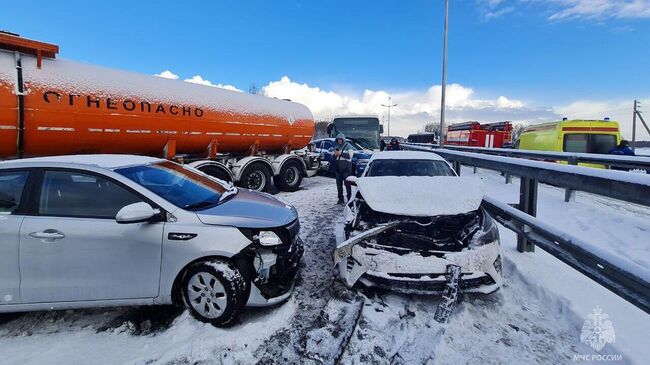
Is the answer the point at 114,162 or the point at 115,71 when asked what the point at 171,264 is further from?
the point at 115,71

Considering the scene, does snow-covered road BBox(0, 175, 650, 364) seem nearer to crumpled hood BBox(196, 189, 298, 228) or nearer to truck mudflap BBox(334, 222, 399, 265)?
truck mudflap BBox(334, 222, 399, 265)

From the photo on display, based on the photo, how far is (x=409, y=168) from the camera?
5805 millimetres

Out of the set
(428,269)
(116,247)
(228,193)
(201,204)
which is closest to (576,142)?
(428,269)

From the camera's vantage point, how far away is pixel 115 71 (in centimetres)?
692

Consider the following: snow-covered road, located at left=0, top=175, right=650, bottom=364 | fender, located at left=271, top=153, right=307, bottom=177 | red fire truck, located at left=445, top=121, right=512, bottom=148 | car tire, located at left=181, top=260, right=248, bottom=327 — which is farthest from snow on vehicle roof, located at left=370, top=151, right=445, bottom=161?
red fire truck, located at left=445, top=121, right=512, bottom=148

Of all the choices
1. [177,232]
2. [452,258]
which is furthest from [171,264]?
[452,258]

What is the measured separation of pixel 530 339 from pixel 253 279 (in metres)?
2.53

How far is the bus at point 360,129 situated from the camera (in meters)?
17.8

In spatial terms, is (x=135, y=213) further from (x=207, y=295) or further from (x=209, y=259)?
(x=207, y=295)

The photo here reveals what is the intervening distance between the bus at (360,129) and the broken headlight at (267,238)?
14652mm

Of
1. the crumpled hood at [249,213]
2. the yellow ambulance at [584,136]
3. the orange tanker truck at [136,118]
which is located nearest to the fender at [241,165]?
the orange tanker truck at [136,118]

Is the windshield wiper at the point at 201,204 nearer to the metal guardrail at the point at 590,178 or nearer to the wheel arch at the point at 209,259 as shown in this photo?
the wheel arch at the point at 209,259

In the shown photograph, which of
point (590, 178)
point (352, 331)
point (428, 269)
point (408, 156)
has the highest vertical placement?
point (408, 156)

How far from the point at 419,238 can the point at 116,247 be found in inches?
115
